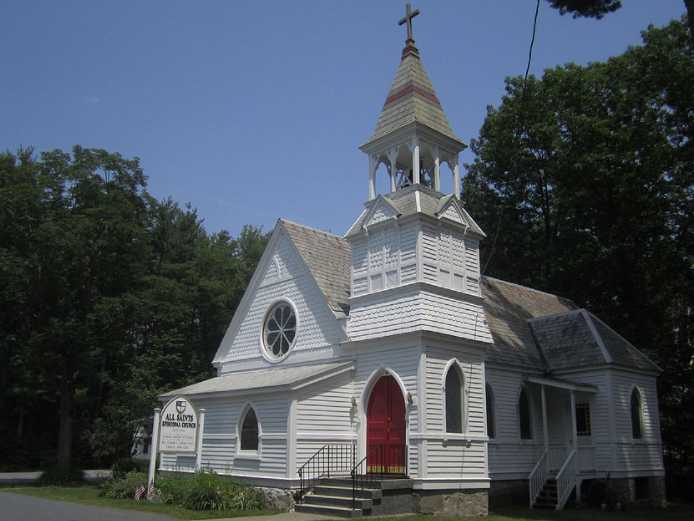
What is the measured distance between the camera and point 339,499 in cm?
1627

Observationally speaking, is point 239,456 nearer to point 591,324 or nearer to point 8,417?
point 591,324

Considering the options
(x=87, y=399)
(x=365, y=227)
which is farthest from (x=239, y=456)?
(x=87, y=399)

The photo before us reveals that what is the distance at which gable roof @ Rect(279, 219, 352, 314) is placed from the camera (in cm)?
2138

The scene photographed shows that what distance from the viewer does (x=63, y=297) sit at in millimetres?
32375

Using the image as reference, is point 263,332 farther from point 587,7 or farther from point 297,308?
point 587,7

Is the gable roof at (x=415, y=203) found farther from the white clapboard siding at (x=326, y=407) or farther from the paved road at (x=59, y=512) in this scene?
the paved road at (x=59, y=512)

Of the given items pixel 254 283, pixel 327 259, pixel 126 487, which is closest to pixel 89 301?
pixel 254 283

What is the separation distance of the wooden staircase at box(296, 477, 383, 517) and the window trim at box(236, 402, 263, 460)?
7.24ft

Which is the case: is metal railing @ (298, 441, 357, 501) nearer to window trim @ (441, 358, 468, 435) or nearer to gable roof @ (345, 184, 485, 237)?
window trim @ (441, 358, 468, 435)

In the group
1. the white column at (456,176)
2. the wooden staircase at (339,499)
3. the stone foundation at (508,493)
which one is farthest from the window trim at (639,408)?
the wooden staircase at (339,499)

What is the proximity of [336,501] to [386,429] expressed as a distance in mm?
2977

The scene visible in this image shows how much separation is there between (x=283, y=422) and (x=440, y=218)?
7.32 meters

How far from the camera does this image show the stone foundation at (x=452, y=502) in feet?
55.4

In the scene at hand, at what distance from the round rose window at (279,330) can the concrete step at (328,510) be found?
615cm
